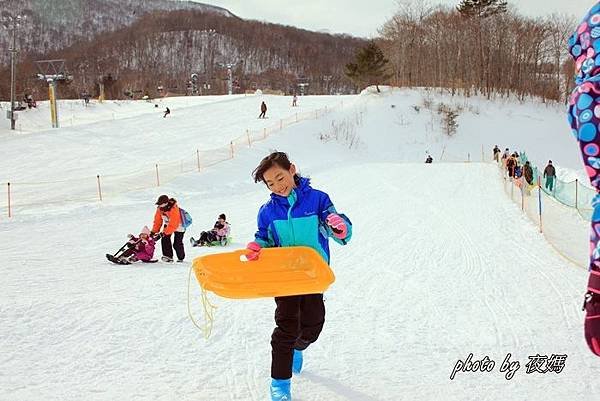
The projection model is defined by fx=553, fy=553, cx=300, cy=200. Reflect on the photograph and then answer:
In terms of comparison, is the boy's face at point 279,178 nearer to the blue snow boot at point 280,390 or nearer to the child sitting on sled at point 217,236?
the blue snow boot at point 280,390

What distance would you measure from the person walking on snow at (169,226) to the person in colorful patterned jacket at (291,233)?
622 centimetres

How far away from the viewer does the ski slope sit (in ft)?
13.8

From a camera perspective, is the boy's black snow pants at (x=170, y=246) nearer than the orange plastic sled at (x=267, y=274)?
No

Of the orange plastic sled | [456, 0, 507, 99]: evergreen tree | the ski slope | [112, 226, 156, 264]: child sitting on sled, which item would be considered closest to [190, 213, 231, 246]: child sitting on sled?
the ski slope

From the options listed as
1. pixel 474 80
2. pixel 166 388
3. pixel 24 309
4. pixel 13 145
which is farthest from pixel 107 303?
pixel 474 80

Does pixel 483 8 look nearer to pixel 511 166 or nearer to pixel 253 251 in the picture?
pixel 511 166

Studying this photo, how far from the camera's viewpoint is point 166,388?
4.18 meters

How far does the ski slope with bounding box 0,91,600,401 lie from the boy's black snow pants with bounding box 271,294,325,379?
0.34 meters

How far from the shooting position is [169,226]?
977 cm

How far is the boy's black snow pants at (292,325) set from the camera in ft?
12.6

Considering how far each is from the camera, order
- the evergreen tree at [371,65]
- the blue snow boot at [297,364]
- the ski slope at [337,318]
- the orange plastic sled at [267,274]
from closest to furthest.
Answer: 1. the orange plastic sled at [267,274]
2. the ski slope at [337,318]
3. the blue snow boot at [297,364]
4. the evergreen tree at [371,65]

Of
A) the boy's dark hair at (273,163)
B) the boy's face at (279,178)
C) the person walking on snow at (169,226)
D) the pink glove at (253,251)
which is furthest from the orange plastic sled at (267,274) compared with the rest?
the person walking on snow at (169,226)

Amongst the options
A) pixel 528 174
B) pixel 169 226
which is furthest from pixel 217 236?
pixel 528 174

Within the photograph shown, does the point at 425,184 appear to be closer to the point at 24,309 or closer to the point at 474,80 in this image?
the point at 24,309
